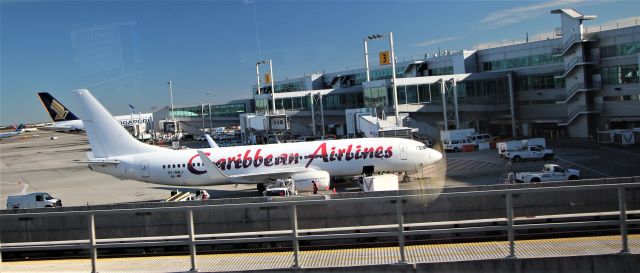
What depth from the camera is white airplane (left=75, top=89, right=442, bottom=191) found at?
32000 mm

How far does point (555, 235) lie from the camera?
9.74 m

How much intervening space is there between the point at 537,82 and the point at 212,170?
1592 inches

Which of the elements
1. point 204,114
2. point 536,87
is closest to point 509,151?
point 536,87

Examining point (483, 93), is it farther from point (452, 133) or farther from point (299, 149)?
point (299, 149)

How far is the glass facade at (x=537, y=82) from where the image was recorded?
58.1m

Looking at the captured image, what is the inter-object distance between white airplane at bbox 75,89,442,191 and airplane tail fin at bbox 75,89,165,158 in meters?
0.05

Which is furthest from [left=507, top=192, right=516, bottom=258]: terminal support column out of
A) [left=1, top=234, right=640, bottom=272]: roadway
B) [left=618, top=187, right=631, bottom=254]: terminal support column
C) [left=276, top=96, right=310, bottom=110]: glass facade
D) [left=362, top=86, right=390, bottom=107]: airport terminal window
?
[left=276, top=96, right=310, bottom=110]: glass facade

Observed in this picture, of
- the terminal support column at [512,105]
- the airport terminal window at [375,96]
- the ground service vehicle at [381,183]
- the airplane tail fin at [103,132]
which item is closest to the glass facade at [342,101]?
the airport terminal window at [375,96]

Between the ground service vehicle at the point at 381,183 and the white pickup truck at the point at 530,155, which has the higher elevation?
the ground service vehicle at the point at 381,183

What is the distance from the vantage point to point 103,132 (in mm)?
31594

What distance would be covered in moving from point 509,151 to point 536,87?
66.7 feet

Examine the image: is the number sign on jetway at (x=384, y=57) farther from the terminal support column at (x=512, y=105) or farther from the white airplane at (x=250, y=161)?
the white airplane at (x=250, y=161)

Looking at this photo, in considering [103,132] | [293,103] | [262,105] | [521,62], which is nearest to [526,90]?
[521,62]

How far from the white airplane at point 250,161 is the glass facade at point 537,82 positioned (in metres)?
31.2
